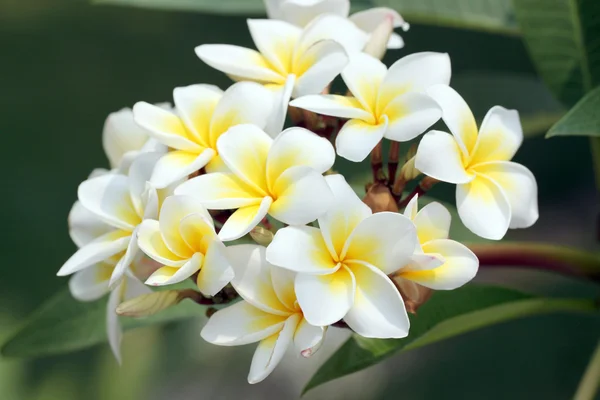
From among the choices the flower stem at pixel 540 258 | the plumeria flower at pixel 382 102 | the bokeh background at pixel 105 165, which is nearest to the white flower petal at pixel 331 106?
the plumeria flower at pixel 382 102

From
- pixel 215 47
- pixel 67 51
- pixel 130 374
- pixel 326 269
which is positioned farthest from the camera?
pixel 67 51

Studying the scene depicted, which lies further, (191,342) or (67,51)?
(67,51)

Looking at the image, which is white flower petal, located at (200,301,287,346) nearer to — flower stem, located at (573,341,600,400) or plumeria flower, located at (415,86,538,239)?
plumeria flower, located at (415,86,538,239)

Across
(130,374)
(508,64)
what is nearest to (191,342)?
(130,374)

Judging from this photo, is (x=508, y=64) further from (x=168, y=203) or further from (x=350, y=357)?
(x=168, y=203)

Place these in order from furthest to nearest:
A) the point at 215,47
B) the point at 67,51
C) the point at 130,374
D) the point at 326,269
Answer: the point at 67,51
the point at 130,374
the point at 215,47
the point at 326,269

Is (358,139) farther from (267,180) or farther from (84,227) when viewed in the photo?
(84,227)

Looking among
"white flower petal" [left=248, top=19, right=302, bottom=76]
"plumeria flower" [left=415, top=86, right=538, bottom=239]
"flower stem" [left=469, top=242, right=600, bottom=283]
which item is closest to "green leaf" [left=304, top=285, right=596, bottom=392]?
"flower stem" [left=469, top=242, right=600, bottom=283]
